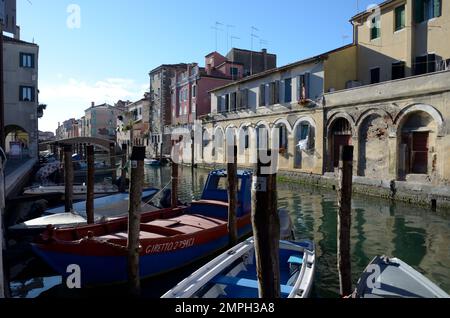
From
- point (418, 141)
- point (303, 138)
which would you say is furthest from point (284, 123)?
point (418, 141)

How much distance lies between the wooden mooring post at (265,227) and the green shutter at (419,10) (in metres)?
18.2

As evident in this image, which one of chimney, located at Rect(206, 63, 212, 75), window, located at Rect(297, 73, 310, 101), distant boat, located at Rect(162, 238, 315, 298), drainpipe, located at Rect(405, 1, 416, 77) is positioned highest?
chimney, located at Rect(206, 63, 212, 75)

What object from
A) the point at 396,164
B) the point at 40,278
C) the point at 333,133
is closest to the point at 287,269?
the point at 40,278

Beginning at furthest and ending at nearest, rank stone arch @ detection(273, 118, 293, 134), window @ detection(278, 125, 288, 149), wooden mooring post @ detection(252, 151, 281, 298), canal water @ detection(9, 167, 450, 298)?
window @ detection(278, 125, 288, 149), stone arch @ detection(273, 118, 293, 134), canal water @ detection(9, 167, 450, 298), wooden mooring post @ detection(252, 151, 281, 298)

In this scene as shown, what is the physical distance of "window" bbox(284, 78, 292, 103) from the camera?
24250 millimetres

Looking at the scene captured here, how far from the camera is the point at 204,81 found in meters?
37.2

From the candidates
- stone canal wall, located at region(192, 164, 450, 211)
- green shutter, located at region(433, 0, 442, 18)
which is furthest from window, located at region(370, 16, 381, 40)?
stone canal wall, located at region(192, 164, 450, 211)

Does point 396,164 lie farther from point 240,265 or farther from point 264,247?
point 264,247

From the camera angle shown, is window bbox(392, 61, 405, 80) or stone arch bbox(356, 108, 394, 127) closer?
stone arch bbox(356, 108, 394, 127)

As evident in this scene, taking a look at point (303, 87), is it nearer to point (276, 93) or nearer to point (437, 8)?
point (276, 93)

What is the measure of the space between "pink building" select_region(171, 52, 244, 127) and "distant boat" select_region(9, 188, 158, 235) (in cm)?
2342

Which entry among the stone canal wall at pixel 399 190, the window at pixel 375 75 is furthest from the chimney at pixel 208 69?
the stone canal wall at pixel 399 190

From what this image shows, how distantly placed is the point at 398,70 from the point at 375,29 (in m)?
2.98

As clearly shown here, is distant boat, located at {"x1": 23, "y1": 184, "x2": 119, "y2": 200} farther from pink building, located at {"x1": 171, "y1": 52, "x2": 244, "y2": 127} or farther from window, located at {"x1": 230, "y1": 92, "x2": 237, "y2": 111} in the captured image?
pink building, located at {"x1": 171, "y1": 52, "x2": 244, "y2": 127}
